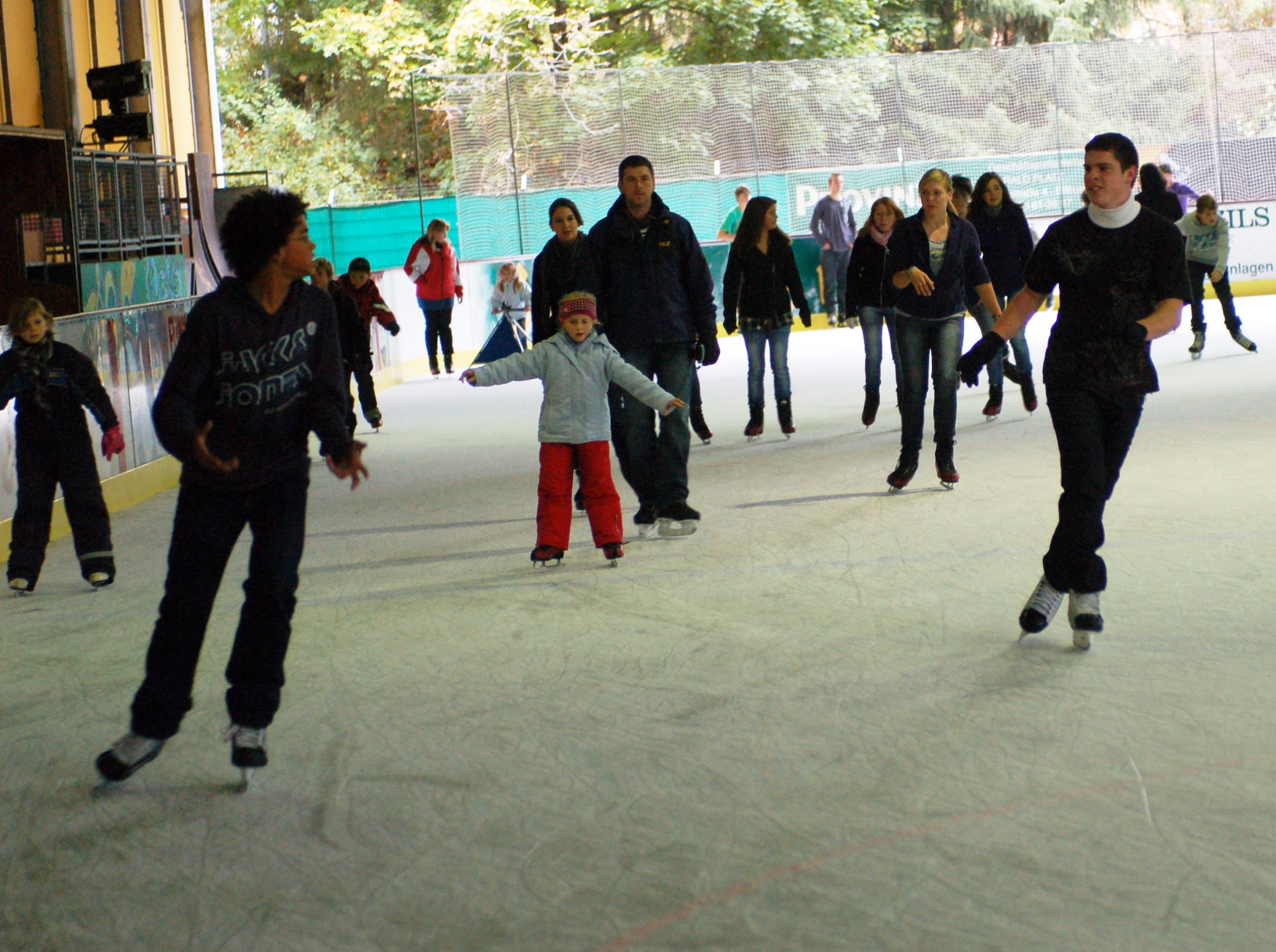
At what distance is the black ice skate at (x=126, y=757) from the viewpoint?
3.95 m

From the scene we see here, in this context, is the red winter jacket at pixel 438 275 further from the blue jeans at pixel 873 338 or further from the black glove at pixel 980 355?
the black glove at pixel 980 355

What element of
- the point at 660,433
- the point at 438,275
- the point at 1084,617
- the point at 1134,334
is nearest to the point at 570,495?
the point at 660,433

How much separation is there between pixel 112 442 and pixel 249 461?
3.13 metres

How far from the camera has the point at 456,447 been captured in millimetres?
11641

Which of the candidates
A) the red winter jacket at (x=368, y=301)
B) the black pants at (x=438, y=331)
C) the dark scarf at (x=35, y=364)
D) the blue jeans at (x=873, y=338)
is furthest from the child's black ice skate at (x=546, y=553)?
the black pants at (x=438, y=331)

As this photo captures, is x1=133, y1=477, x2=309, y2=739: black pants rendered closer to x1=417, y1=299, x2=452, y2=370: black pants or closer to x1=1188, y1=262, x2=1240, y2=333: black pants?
x1=1188, y1=262, x2=1240, y2=333: black pants

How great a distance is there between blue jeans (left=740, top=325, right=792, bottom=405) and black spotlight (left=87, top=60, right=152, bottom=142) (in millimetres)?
7180

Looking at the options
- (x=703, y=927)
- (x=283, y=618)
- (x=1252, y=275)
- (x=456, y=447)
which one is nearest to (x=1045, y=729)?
(x=703, y=927)

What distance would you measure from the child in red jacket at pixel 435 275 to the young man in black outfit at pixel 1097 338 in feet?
40.1

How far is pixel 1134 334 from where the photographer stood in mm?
4797

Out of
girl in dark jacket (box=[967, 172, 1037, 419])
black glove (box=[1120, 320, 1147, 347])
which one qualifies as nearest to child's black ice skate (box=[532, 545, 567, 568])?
black glove (box=[1120, 320, 1147, 347])

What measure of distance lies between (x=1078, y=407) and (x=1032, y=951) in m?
2.38

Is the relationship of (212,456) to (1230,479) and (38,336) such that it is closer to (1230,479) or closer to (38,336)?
(38,336)

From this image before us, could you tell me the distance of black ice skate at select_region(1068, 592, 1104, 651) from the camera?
4957mm
